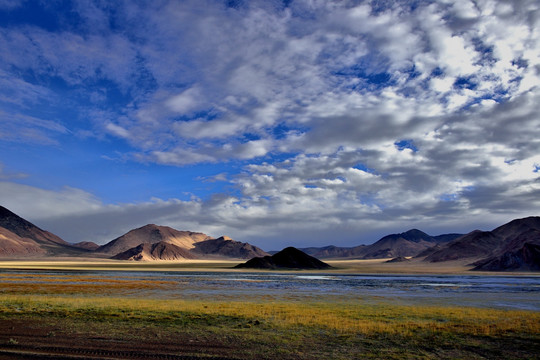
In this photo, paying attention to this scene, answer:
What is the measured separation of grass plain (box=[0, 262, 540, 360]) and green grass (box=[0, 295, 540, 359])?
2.0 inches

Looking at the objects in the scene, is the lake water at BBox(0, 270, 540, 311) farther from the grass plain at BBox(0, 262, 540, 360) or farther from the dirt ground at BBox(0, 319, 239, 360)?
the dirt ground at BBox(0, 319, 239, 360)

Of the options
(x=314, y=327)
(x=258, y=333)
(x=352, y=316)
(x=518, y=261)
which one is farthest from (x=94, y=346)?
(x=518, y=261)

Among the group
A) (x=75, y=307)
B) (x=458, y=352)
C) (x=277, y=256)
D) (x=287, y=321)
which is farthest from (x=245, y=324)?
(x=277, y=256)

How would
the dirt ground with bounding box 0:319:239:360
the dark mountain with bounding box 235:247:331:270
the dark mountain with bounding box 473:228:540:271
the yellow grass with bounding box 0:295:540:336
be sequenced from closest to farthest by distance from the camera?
the dirt ground with bounding box 0:319:239:360 < the yellow grass with bounding box 0:295:540:336 < the dark mountain with bounding box 473:228:540:271 < the dark mountain with bounding box 235:247:331:270

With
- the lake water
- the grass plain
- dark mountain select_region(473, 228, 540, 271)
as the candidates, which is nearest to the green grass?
the grass plain

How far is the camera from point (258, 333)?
70.8 feet

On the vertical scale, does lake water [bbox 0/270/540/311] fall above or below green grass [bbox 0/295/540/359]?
below

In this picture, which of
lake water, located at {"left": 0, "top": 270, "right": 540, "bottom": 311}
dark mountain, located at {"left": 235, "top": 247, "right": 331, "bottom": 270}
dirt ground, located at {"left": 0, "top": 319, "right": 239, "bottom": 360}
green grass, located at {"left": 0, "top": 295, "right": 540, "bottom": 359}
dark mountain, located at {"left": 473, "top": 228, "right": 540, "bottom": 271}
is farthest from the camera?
dark mountain, located at {"left": 235, "top": 247, "right": 331, "bottom": 270}

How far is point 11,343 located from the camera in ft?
57.2

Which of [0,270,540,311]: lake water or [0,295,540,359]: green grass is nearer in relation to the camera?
[0,295,540,359]: green grass

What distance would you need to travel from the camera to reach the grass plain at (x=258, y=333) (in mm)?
17047

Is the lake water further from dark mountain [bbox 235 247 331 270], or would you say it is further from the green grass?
dark mountain [bbox 235 247 331 270]

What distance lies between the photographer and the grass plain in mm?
17047

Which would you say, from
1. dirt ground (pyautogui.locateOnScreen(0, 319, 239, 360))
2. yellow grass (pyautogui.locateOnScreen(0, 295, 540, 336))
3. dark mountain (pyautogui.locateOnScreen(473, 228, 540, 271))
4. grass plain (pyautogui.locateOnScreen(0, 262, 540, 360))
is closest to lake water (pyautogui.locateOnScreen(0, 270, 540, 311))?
yellow grass (pyautogui.locateOnScreen(0, 295, 540, 336))
